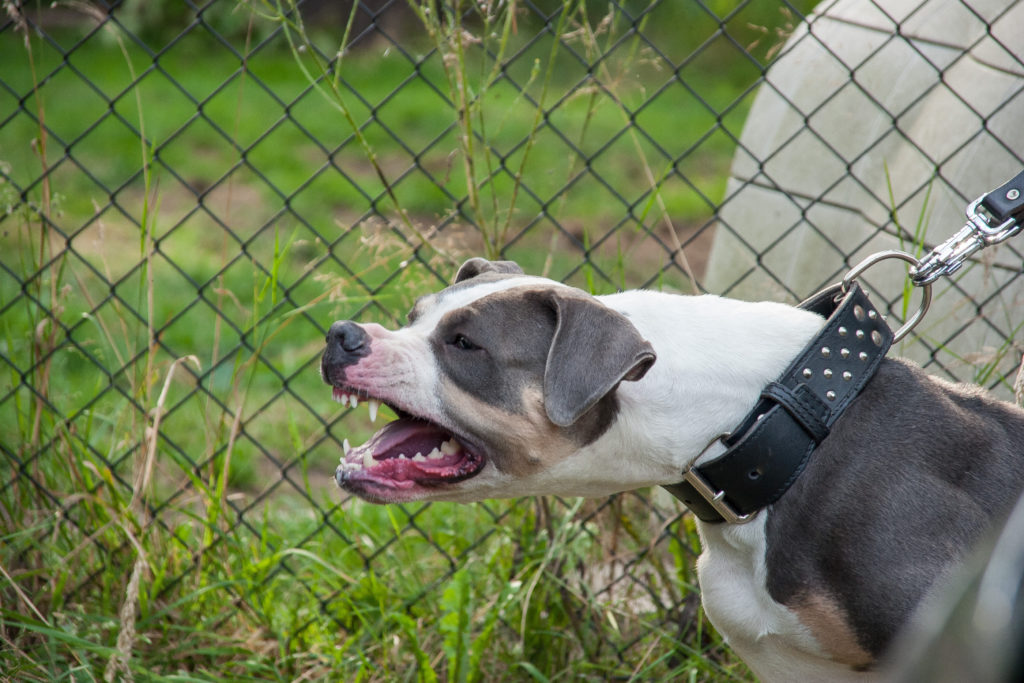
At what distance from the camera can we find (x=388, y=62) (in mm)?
8508

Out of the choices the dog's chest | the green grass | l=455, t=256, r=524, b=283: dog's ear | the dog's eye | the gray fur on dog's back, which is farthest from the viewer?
the green grass

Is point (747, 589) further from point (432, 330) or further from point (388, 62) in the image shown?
point (388, 62)

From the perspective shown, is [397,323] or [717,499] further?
[397,323]

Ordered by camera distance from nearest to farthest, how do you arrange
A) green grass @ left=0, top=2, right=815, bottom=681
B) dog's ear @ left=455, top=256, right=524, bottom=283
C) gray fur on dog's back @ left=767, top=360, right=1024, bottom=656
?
gray fur on dog's back @ left=767, top=360, right=1024, bottom=656, dog's ear @ left=455, top=256, right=524, bottom=283, green grass @ left=0, top=2, right=815, bottom=681

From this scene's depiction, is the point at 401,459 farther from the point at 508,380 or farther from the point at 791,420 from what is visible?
the point at 791,420

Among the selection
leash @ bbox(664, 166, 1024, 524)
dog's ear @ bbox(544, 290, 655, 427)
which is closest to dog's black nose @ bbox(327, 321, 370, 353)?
dog's ear @ bbox(544, 290, 655, 427)

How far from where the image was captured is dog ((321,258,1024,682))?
6.31 feet

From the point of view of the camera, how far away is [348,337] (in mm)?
2049

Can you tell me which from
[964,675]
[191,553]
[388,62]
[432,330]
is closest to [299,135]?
[388,62]

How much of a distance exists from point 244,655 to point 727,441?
1.51m

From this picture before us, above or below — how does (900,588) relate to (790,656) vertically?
above

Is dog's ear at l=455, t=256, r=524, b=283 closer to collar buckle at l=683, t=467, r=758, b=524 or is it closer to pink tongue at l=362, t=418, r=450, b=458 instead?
pink tongue at l=362, t=418, r=450, b=458

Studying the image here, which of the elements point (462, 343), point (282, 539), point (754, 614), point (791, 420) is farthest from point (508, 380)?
point (282, 539)

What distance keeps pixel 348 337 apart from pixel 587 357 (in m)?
0.50
